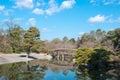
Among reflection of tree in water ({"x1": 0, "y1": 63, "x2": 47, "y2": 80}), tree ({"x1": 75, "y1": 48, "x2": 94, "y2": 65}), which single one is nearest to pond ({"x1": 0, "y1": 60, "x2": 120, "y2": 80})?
reflection of tree in water ({"x1": 0, "y1": 63, "x2": 47, "y2": 80})

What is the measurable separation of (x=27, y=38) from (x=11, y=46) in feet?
45.8

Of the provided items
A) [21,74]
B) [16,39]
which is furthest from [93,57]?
[16,39]

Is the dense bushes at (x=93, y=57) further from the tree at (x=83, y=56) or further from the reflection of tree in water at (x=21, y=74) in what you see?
the reflection of tree in water at (x=21, y=74)

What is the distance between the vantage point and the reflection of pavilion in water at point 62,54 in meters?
45.5

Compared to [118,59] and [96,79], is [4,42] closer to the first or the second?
[118,59]

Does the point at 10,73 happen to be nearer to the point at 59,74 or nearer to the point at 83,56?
the point at 59,74

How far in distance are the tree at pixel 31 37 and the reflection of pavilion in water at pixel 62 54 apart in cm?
583

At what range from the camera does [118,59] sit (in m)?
32.9

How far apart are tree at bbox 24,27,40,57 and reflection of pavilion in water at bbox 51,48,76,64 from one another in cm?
583

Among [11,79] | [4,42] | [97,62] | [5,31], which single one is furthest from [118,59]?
[5,31]

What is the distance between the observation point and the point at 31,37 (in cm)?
4481

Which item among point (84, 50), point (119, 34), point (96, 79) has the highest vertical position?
point (119, 34)

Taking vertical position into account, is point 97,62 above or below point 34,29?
below

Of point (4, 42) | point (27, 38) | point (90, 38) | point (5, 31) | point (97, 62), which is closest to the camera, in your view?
point (97, 62)
